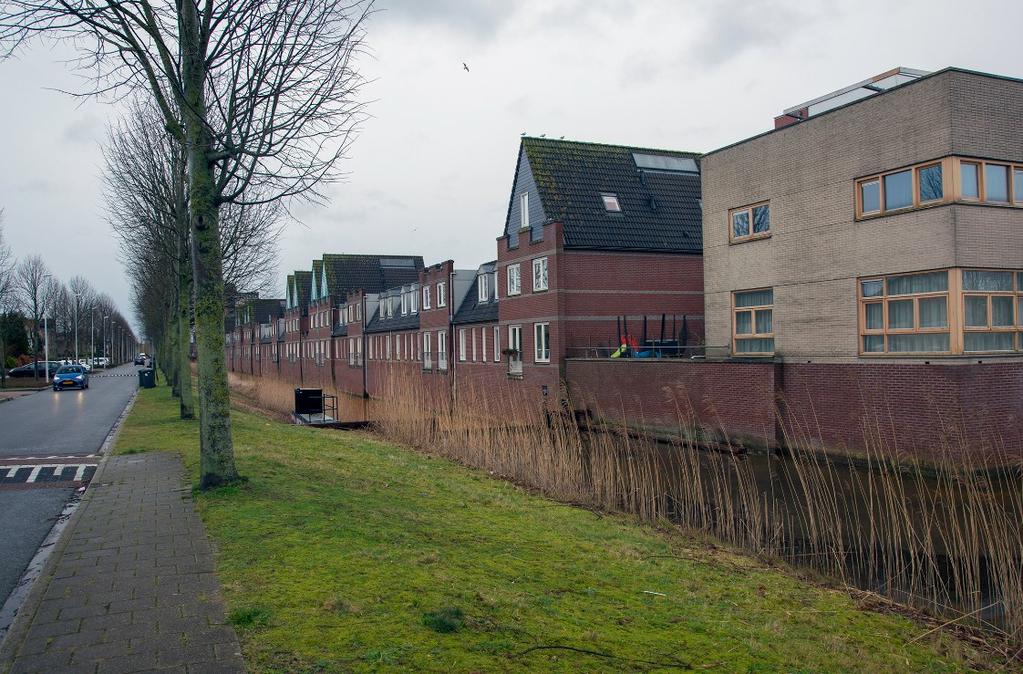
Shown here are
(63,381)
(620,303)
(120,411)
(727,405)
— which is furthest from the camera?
(63,381)

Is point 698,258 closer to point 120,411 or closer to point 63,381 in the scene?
point 120,411

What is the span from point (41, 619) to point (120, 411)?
922 inches

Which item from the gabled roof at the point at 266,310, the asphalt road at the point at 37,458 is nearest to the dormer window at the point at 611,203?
the asphalt road at the point at 37,458

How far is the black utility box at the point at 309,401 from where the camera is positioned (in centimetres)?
2895

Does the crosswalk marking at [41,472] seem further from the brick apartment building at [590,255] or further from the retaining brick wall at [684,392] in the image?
the brick apartment building at [590,255]

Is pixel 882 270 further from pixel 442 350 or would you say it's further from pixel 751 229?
pixel 442 350

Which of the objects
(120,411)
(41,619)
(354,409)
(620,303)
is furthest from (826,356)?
(354,409)

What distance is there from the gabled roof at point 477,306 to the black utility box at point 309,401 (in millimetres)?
7903

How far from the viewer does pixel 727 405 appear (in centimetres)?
2127

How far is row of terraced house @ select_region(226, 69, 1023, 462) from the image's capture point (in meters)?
16.5

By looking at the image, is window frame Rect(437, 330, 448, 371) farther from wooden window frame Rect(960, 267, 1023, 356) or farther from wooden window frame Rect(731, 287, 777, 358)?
wooden window frame Rect(960, 267, 1023, 356)

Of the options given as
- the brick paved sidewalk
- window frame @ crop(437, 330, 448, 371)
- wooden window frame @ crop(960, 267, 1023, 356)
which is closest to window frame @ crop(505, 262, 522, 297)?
window frame @ crop(437, 330, 448, 371)

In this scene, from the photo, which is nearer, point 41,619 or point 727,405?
point 41,619

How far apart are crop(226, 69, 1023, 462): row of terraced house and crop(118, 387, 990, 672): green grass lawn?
8.32ft
